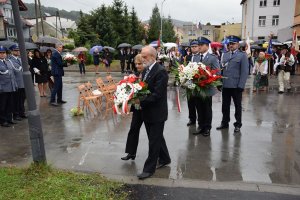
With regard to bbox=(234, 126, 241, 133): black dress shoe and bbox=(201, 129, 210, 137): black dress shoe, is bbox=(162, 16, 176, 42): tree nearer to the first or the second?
bbox=(234, 126, 241, 133): black dress shoe

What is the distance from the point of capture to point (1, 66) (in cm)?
831

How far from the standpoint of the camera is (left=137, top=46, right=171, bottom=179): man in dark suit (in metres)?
5.04

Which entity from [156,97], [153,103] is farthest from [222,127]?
[156,97]

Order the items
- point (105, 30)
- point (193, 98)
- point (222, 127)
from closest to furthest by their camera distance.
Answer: point (193, 98) < point (222, 127) < point (105, 30)

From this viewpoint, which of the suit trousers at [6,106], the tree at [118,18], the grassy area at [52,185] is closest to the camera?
the grassy area at [52,185]

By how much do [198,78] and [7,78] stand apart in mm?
4783

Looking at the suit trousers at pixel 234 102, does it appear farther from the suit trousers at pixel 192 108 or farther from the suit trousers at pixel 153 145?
the suit trousers at pixel 153 145

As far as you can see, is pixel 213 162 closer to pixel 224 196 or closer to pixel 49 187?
pixel 224 196

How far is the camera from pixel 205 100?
24.7 feet

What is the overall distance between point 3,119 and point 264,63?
1053 centimetres

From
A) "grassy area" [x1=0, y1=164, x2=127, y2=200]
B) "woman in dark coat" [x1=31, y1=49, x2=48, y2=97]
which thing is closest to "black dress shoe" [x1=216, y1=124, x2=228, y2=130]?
"grassy area" [x1=0, y1=164, x2=127, y2=200]

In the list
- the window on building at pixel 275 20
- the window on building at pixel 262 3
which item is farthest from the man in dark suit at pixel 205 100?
the window on building at pixel 262 3

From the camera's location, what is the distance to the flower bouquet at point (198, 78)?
7.06 metres

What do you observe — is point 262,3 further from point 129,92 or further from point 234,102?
point 129,92
